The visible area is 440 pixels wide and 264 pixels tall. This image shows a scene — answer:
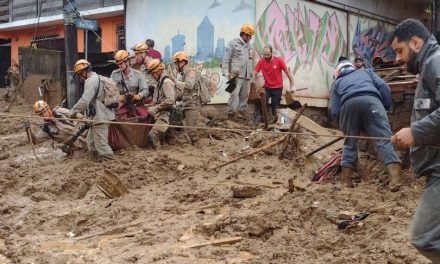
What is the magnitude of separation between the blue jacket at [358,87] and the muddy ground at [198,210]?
1006mm

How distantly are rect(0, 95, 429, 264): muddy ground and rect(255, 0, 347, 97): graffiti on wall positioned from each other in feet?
12.9

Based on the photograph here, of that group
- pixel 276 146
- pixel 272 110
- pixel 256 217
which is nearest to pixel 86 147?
pixel 276 146

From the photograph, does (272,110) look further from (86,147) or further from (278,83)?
(86,147)

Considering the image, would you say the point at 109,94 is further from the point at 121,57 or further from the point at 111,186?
the point at 111,186

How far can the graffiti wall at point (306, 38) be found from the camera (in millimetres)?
13945

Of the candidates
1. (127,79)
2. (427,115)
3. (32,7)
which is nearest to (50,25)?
(32,7)

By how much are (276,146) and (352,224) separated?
14.2 ft

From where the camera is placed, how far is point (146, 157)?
31.9 feet

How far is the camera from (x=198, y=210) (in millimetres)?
7070

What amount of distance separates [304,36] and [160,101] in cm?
590

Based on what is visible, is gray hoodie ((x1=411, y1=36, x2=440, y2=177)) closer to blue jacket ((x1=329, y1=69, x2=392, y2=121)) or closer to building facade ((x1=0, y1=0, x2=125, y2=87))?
blue jacket ((x1=329, y1=69, x2=392, y2=121))

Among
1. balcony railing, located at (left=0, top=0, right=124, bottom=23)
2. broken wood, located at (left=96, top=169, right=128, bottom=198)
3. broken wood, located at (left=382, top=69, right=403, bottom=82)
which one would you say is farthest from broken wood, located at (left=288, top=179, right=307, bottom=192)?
balcony railing, located at (left=0, top=0, right=124, bottom=23)

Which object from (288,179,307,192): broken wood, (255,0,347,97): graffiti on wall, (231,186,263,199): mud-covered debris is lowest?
(231,186,263,199): mud-covered debris

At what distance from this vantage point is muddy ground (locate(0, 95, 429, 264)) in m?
5.54
